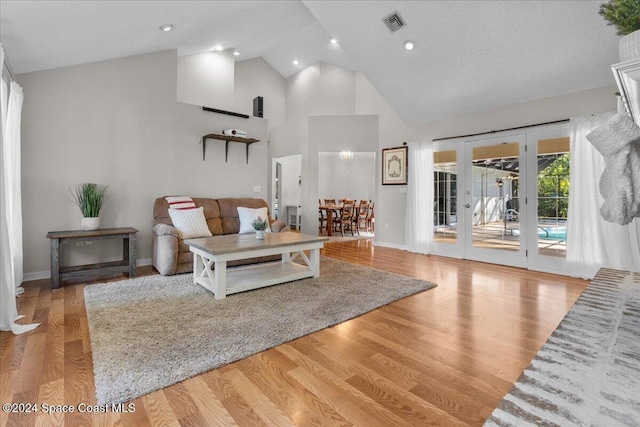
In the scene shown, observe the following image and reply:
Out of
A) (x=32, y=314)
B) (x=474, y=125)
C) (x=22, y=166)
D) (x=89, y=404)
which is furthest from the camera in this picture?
(x=474, y=125)

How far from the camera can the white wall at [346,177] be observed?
10211 mm

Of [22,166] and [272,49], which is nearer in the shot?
[22,166]

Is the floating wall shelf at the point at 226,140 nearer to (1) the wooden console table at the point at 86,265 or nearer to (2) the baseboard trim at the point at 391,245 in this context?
(1) the wooden console table at the point at 86,265

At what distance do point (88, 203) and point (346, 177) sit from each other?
772cm

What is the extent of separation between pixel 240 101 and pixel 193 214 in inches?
171

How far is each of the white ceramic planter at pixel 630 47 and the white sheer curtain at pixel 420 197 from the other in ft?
16.5

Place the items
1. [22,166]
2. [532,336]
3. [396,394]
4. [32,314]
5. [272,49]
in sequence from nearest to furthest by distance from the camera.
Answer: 1. [396,394]
2. [532,336]
3. [32,314]
4. [22,166]
5. [272,49]

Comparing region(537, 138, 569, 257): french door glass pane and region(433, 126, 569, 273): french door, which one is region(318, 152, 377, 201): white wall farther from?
region(537, 138, 569, 257): french door glass pane

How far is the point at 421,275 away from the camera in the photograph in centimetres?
401

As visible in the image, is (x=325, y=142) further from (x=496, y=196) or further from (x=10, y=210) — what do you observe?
(x=10, y=210)

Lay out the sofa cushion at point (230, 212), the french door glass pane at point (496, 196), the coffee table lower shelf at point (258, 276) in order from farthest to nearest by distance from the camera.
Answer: the sofa cushion at point (230, 212) < the french door glass pane at point (496, 196) < the coffee table lower shelf at point (258, 276)

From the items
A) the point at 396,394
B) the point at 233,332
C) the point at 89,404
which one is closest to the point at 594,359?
the point at 396,394

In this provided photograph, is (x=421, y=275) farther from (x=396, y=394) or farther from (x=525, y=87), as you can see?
(x=525, y=87)

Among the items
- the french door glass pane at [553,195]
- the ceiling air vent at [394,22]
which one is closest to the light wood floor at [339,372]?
the french door glass pane at [553,195]
